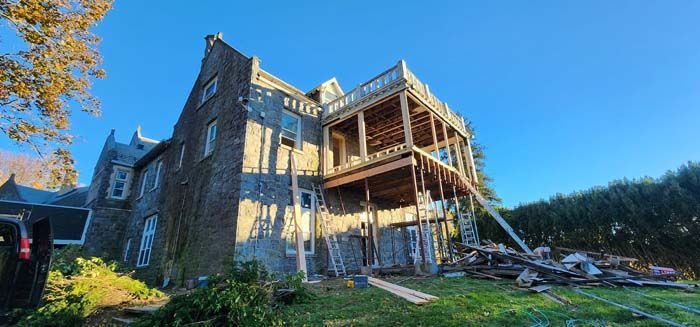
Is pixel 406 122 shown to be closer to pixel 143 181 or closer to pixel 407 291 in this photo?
Answer: pixel 407 291

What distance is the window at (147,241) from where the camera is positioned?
13.5 meters

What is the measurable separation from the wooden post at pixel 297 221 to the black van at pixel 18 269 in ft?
19.1

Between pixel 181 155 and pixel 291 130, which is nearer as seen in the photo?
pixel 291 130

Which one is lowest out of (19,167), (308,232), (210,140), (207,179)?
(308,232)

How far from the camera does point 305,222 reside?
11.0m

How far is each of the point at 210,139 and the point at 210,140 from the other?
6 cm

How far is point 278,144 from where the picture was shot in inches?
436

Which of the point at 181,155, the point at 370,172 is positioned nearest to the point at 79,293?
the point at 370,172

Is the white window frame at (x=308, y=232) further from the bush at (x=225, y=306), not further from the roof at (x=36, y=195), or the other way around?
the roof at (x=36, y=195)

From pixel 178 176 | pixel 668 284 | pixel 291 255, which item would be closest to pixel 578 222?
pixel 668 284

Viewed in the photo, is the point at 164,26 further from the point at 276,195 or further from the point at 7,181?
the point at 7,181

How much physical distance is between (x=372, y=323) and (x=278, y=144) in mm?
8059

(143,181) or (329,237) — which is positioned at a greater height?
(143,181)

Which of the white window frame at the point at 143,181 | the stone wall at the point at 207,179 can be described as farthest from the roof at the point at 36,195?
the stone wall at the point at 207,179
